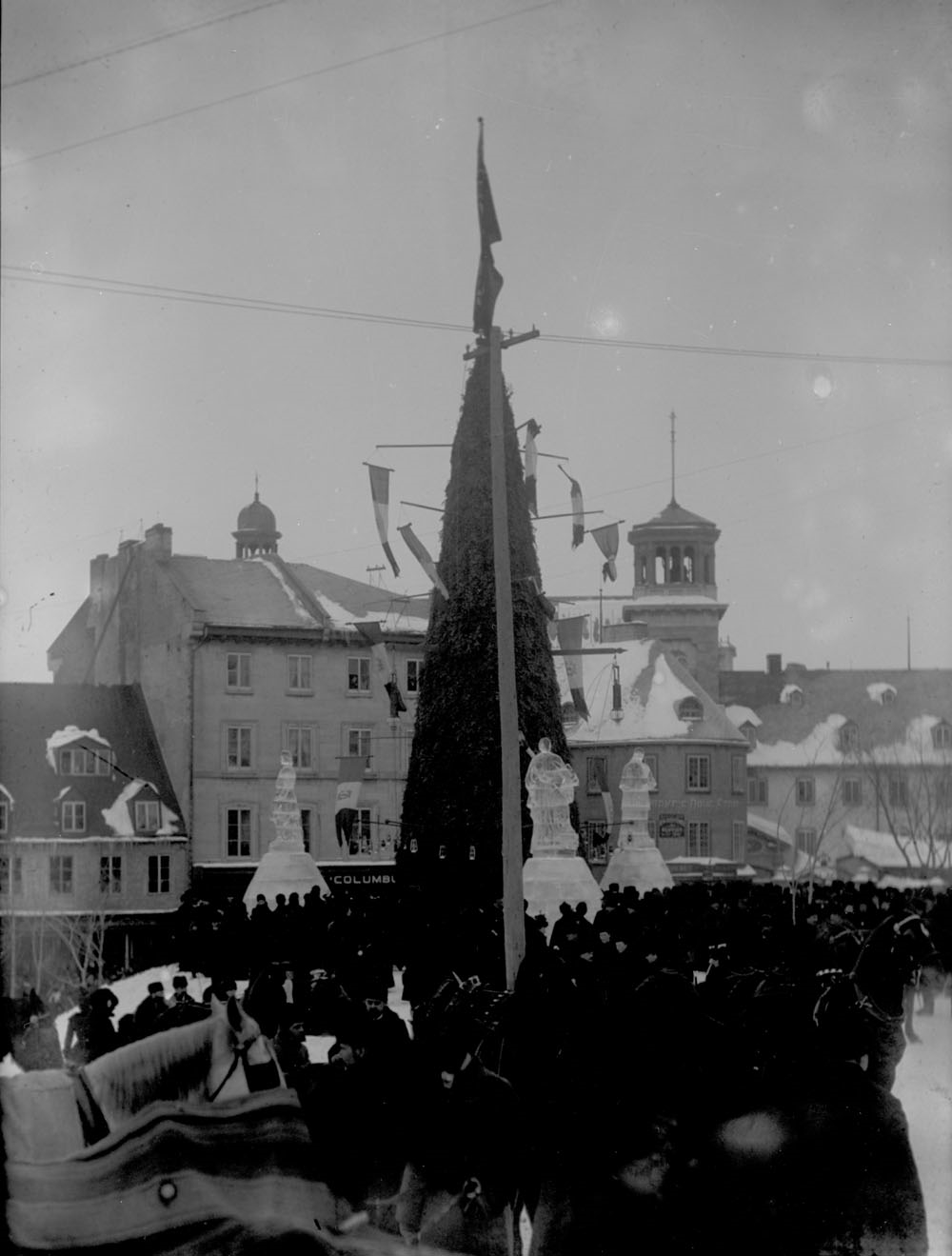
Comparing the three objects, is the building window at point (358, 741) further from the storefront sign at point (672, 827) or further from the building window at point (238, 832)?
the storefront sign at point (672, 827)

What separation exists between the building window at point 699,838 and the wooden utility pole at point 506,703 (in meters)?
22.8

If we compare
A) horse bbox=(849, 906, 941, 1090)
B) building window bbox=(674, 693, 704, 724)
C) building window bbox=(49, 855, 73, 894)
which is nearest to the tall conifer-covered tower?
building window bbox=(49, 855, 73, 894)

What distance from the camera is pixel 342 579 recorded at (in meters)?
27.4

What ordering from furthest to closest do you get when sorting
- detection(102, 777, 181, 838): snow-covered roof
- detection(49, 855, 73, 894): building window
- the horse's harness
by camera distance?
detection(102, 777, 181, 838): snow-covered roof < detection(49, 855, 73, 894): building window < the horse's harness

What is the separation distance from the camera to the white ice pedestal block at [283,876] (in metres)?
22.8

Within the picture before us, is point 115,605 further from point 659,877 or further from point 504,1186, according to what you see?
point 504,1186

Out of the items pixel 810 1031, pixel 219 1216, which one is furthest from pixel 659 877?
pixel 219 1216

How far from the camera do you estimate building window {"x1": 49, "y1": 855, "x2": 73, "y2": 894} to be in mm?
23625

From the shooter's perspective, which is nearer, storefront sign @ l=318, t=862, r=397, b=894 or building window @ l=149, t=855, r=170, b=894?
building window @ l=149, t=855, r=170, b=894

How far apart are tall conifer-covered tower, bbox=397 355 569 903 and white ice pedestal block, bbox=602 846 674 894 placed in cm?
337

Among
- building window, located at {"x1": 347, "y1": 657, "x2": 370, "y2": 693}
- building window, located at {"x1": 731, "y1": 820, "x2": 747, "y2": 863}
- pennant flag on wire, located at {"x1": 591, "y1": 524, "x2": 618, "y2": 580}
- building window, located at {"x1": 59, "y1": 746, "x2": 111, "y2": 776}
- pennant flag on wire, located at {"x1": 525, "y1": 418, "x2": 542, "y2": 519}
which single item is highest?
pennant flag on wire, located at {"x1": 525, "y1": 418, "x2": 542, "y2": 519}

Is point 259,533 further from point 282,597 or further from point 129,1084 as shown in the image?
point 129,1084

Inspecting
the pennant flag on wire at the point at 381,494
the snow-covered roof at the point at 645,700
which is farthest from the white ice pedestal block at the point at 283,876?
the snow-covered roof at the point at 645,700

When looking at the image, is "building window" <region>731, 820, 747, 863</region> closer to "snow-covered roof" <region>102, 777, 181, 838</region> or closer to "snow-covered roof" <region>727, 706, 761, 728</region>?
"snow-covered roof" <region>727, 706, 761, 728</region>
